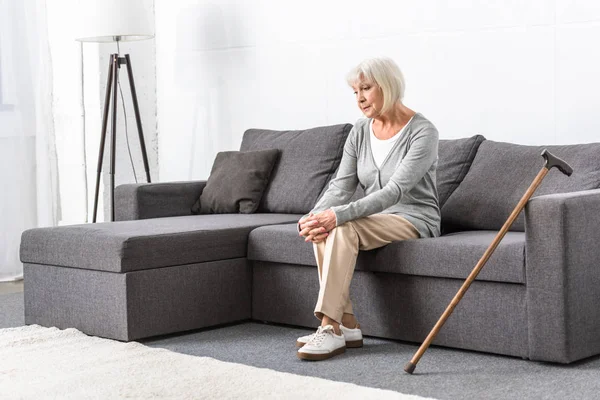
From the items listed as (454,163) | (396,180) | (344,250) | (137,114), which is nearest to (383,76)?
(396,180)

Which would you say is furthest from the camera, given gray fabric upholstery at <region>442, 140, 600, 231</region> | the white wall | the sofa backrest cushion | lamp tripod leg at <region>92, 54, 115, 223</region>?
lamp tripod leg at <region>92, 54, 115, 223</region>

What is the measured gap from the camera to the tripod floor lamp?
18.2ft

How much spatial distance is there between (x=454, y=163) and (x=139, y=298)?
1448 millimetres

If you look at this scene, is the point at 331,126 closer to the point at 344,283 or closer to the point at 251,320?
the point at 251,320

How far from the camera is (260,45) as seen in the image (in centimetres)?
570

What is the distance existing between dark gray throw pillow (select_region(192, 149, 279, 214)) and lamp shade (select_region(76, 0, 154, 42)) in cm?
109

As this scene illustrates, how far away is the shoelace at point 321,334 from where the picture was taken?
353 centimetres

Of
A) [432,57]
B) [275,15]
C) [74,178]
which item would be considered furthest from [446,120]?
[74,178]

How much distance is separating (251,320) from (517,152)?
4.49 feet

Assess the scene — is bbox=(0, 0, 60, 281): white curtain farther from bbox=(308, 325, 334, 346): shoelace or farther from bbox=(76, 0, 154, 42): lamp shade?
bbox=(308, 325, 334, 346): shoelace

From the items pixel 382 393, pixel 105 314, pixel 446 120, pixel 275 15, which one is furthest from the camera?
pixel 275 15

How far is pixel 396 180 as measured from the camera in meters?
3.76

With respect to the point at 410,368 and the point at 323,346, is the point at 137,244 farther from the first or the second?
the point at 410,368

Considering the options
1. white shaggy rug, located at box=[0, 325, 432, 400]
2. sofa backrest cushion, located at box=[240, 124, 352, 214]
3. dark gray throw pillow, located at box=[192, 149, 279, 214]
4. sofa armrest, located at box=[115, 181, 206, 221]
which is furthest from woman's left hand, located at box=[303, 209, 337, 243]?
sofa armrest, located at box=[115, 181, 206, 221]
